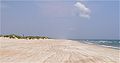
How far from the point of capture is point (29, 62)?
488 inches

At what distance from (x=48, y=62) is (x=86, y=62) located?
1795mm

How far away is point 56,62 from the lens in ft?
40.7

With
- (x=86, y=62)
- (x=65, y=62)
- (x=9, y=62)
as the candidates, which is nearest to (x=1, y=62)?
(x=9, y=62)

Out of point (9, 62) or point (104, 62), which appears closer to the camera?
point (9, 62)

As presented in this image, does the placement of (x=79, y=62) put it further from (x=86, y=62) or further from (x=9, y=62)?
(x=9, y=62)

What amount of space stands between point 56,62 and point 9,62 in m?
2.09

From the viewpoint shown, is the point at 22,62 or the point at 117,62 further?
the point at 117,62

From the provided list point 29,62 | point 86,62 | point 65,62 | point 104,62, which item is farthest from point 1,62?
point 104,62

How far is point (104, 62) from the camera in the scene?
13.1 meters

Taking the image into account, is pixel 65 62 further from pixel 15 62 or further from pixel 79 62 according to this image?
pixel 15 62

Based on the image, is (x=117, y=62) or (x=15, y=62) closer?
(x=15, y=62)

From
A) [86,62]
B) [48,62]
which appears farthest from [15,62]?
[86,62]

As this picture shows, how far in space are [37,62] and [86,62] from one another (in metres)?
2.28

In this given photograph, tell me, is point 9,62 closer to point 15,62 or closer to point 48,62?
point 15,62
